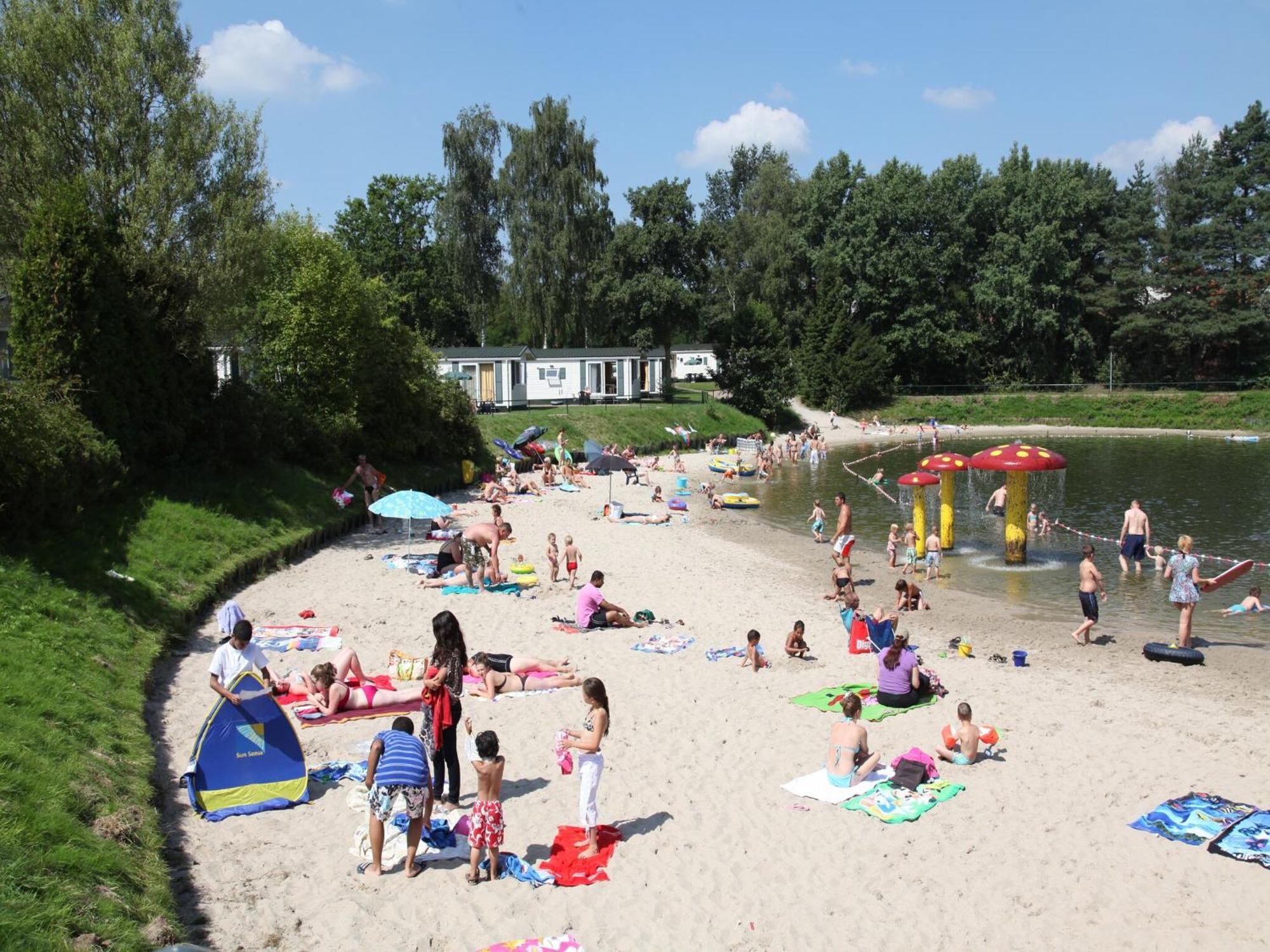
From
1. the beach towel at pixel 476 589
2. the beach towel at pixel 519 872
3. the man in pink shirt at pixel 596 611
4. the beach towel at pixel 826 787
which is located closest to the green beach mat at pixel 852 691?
the beach towel at pixel 826 787

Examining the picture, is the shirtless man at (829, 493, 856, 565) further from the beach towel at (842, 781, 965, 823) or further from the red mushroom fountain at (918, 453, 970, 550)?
the beach towel at (842, 781, 965, 823)

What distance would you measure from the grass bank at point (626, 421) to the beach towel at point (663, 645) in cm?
2435

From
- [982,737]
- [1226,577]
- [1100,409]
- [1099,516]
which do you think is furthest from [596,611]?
[1100,409]

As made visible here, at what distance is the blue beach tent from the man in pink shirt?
22.5 feet

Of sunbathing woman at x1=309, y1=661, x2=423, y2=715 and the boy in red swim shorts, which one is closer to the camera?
the boy in red swim shorts

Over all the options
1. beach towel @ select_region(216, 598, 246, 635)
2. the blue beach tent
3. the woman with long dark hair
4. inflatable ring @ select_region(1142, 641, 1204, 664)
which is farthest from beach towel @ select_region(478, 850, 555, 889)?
inflatable ring @ select_region(1142, 641, 1204, 664)

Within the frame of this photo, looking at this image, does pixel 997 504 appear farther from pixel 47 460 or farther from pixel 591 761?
pixel 47 460

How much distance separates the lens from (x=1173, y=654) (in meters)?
13.9

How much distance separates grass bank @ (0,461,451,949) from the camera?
20.3 ft

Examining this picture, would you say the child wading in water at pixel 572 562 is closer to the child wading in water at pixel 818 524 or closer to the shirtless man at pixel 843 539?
the shirtless man at pixel 843 539

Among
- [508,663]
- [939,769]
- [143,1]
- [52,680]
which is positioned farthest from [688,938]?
[143,1]

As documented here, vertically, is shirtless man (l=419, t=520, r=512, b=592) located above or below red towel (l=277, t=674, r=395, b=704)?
above

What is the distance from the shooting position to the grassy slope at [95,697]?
6.21 metres

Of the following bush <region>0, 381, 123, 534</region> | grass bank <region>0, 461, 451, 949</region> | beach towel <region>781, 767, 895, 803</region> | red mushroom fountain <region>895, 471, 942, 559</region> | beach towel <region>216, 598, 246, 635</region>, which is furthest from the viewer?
red mushroom fountain <region>895, 471, 942, 559</region>
